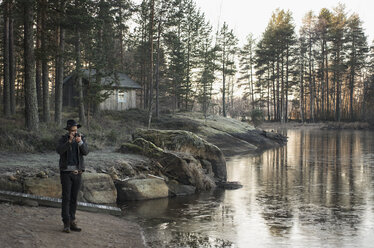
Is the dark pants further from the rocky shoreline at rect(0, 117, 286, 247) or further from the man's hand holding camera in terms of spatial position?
the man's hand holding camera

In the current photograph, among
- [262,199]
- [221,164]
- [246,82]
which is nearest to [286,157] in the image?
[221,164]

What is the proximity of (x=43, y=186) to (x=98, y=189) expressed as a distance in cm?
173

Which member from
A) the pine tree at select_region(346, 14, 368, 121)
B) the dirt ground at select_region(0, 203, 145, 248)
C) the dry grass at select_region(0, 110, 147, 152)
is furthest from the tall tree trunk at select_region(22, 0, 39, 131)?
the pine tree at select_region(346, 14, 368, 121)

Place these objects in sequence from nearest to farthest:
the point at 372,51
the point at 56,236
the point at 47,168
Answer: the point at 56,236, the point at 47,168, the point at 372,51

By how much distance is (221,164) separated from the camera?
17609 millimetres

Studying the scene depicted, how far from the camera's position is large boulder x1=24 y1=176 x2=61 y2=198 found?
10.3 metres

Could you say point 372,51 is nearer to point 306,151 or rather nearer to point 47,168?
point 306,151

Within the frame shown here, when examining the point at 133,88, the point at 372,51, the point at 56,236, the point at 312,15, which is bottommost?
the point at 56,236

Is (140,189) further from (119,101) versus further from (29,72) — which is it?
(119,101)

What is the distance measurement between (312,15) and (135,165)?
170ft

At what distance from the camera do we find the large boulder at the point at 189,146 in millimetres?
17406

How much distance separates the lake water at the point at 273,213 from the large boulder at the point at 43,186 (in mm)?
2219

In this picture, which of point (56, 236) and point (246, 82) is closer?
point (56, 236)

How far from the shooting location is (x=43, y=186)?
413 inches
